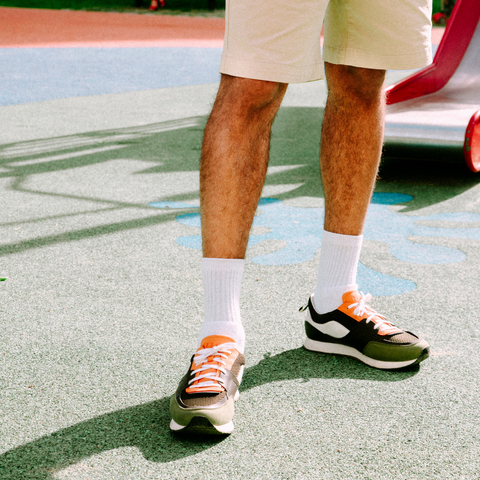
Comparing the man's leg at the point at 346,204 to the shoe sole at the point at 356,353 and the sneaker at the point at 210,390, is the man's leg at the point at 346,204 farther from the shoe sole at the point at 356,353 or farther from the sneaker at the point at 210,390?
the sneaker at the point at 210,390

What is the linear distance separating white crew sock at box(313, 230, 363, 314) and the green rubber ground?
0.12m

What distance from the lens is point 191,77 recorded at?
6273mm

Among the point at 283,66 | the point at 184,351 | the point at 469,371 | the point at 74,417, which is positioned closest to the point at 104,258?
the point at 184,351

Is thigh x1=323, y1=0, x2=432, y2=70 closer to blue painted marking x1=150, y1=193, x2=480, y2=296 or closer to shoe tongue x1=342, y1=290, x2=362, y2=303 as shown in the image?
shoe tongue x1=342, y1=290, x2=362, y2=303

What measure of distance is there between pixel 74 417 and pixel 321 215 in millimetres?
1416

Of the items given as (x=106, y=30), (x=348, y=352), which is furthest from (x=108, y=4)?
(x=348, y=352)

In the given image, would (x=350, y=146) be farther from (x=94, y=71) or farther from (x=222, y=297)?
(x=94, y=71)

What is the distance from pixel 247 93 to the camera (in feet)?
3.52

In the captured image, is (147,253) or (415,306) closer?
(415,306)

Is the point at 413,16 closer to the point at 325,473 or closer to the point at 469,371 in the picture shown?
the point at 469,371

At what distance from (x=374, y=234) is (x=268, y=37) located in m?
1.15

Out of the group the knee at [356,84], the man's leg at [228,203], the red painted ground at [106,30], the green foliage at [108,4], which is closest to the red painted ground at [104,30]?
the red painted ground at [106,30]

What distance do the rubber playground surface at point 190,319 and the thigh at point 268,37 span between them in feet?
1.91

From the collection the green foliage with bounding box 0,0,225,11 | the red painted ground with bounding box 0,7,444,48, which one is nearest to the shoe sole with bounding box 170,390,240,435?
the red painted ground with bounding box 0,7,444,48
